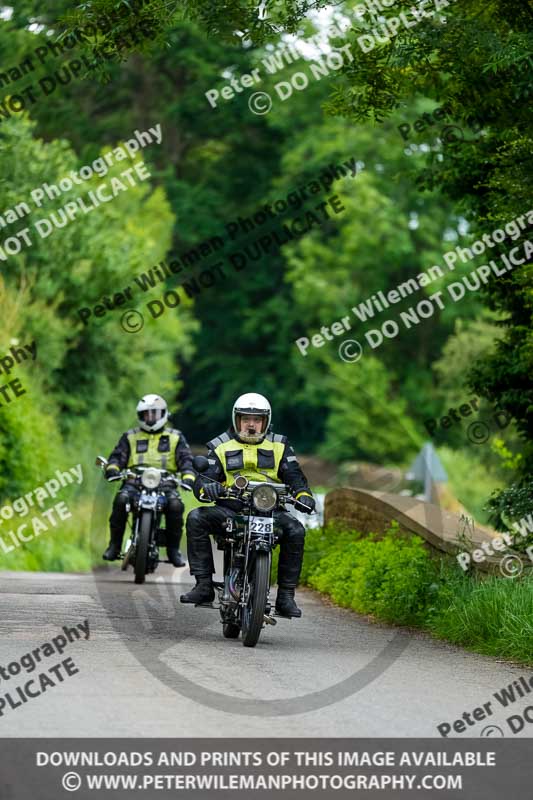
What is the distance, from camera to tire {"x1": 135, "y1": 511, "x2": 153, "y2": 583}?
17.8 meters

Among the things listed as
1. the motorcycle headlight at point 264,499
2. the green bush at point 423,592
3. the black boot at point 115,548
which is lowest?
the green bush at point 423,592

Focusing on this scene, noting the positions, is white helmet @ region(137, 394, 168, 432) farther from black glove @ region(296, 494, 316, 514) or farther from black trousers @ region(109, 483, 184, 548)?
black glove @ region(296, 494, 316, 514)

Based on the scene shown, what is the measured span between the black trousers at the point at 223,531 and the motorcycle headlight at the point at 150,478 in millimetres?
5034

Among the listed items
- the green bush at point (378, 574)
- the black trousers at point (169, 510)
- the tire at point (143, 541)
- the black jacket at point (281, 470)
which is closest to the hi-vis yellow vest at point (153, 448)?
the black trousers at point (169, 510)

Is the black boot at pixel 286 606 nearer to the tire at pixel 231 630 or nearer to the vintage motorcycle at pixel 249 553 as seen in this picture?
the vintage motorcycle at pixel 249 553

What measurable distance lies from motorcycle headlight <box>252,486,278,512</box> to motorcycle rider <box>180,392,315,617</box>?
1.95 ft

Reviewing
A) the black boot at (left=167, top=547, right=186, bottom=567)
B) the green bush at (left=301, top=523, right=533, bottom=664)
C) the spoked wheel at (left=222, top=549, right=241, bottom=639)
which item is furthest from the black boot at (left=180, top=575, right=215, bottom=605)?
the black boot at (left=167, top=547, right=186, bottom=567)

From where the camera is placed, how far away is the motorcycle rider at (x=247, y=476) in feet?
42.1

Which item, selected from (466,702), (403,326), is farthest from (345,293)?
(466,702)

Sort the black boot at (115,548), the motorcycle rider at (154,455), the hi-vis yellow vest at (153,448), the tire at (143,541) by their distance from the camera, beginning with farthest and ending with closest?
the black boot at (115,548) < the hi-vis yellow vest at (153,448) < the motorcycle rider at (154,455) < the tire at (143,541)

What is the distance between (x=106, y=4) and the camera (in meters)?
13.9

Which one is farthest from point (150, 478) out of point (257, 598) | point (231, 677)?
point (231, 677)

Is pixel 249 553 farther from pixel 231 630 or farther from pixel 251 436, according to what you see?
pixel 251 436
